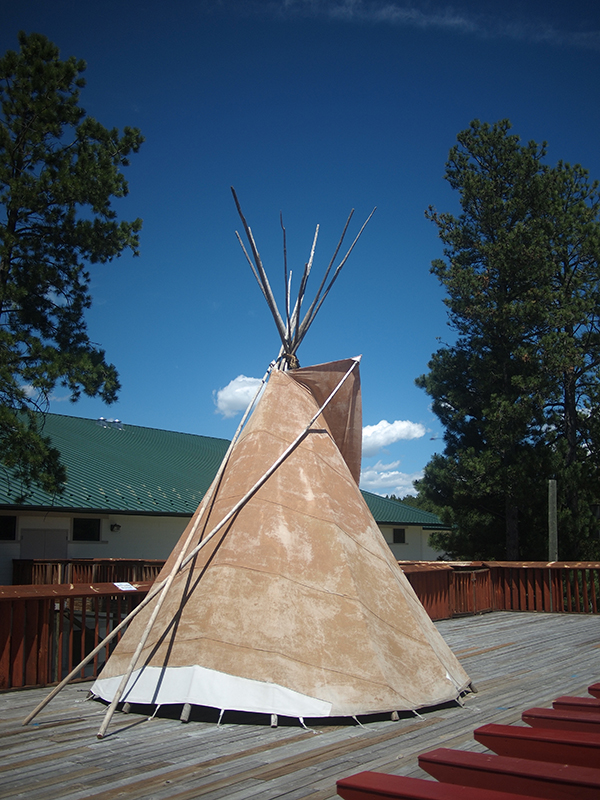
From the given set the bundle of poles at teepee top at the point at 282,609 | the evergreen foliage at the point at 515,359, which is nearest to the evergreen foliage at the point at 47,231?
the bundle of poles at teepee top at the point at 282,609

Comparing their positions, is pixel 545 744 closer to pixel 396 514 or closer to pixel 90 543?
pixel 90 543

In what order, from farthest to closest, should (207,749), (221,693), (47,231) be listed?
1. (47,231)
2. (221,693)
3. (207,749)

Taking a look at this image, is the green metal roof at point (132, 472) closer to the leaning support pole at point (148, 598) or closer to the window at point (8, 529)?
the window at point (8, 529)

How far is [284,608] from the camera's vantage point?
209 inches

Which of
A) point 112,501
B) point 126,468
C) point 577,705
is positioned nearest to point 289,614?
point 577,705

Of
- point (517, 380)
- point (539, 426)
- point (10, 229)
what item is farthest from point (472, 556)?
point (10, 229)

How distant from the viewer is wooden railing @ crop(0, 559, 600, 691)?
22.1 ft

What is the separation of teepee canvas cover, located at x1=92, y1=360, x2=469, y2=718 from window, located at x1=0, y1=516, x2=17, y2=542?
12.4 m

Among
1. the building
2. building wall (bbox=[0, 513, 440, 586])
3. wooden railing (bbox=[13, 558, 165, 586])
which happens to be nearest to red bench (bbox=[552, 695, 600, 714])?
wooden railing (bbox=[13, 558, 165, 586])

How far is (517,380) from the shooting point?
20.2 meters

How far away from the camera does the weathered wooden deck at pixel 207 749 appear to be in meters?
3.73

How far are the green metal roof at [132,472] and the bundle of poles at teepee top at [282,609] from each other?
36.7ft

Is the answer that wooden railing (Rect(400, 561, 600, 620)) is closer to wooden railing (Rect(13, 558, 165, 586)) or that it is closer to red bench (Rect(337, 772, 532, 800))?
wooden railing (Rect(13, 558, 165, 586))

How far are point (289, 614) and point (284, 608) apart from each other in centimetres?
6
